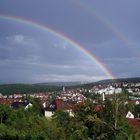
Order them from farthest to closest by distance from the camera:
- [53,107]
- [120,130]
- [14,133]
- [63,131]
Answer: [53,107], [14,133], [63,131], [120,130]

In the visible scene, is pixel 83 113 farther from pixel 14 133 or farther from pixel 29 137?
pixel 14 133

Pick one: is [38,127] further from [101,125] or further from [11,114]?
Answer: [11,114]

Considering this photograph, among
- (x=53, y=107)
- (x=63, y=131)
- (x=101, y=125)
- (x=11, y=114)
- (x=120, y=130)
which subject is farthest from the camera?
(x=53, y=107)

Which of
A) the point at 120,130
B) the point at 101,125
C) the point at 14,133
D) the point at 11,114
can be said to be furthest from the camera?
the point at 11,114

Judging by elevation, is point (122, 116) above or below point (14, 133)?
above

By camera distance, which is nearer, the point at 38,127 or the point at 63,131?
the point at 63,131

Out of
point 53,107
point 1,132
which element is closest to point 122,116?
point 1,132

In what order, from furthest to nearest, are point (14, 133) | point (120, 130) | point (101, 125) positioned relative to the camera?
point (14, 133) → point (101, 125) → point (120, 130)

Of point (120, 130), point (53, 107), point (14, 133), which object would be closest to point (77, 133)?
point (120, 130)

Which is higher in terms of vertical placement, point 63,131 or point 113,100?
point 113,100
